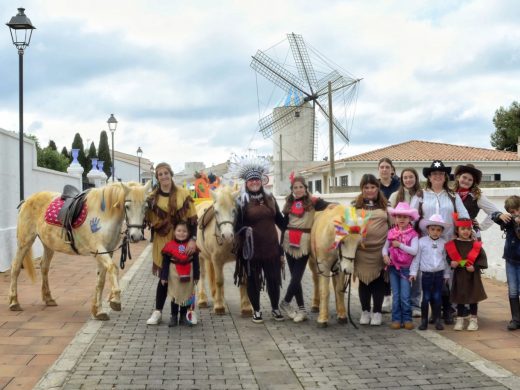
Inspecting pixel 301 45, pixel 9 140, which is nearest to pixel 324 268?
pixel 9 140

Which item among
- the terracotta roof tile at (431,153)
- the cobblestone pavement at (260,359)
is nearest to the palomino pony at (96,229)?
the cobblestone pavement at (260,359)

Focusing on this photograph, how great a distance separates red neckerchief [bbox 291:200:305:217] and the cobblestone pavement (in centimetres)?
135

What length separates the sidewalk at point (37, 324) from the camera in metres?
5.19

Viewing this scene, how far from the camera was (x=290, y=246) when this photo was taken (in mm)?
7152

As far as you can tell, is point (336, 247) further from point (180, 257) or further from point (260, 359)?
point (180, 257)

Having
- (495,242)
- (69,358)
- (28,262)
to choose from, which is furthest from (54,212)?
(495,242)

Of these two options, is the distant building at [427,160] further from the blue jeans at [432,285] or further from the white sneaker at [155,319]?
the white sneaker at [155,319]

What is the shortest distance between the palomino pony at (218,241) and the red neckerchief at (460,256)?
97.1 inches

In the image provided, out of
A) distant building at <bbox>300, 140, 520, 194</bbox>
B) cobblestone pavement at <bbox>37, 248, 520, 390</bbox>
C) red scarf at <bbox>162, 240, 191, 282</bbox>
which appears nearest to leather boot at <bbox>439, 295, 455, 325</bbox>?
cobblestone pavement at <bbox>37, 248, 520, 390</bbox>

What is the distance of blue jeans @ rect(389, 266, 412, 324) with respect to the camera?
21.7ft

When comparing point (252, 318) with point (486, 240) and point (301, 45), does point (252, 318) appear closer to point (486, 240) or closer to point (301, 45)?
point (486, 240)

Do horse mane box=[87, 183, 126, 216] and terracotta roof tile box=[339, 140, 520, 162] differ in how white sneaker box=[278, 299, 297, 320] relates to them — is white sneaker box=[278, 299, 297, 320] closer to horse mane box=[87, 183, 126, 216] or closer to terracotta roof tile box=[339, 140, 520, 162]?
horse mane box=[87, 183, 126, 216]

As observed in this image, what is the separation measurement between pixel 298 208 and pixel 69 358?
3111 millimetres

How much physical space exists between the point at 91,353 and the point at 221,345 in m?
1.31
